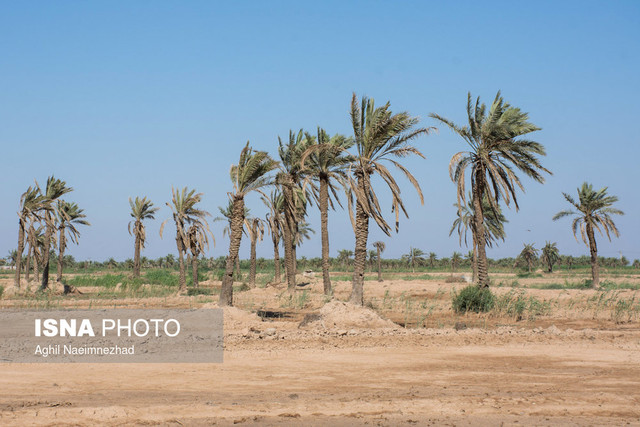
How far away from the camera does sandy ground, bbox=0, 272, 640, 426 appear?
23.7 ft

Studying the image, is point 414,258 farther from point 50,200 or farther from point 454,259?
point 50,200

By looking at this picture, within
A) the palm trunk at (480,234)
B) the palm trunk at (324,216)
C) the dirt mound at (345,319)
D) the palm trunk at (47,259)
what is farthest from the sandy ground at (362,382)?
the palm trunk at (47,259)

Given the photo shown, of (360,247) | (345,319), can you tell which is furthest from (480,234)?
(345,319)

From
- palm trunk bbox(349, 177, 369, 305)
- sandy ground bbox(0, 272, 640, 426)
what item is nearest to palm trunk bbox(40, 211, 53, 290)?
sandy ground bbox(0, 272, 640, 426)

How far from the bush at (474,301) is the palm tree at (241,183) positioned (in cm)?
922

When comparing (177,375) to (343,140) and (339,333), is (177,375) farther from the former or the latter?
(343,140)

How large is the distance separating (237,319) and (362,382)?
1105cm

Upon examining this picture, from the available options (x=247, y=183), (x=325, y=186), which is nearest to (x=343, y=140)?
(x=325, y=186)

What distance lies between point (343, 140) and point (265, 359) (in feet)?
61.5

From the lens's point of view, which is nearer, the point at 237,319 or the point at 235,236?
the point at 237,319

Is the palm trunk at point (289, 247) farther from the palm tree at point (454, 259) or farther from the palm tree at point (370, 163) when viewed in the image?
the palm tree at point (454, 259)

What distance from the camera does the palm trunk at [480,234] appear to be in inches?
925

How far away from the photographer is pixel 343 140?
2978cm

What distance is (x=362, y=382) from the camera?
9.83 meters
